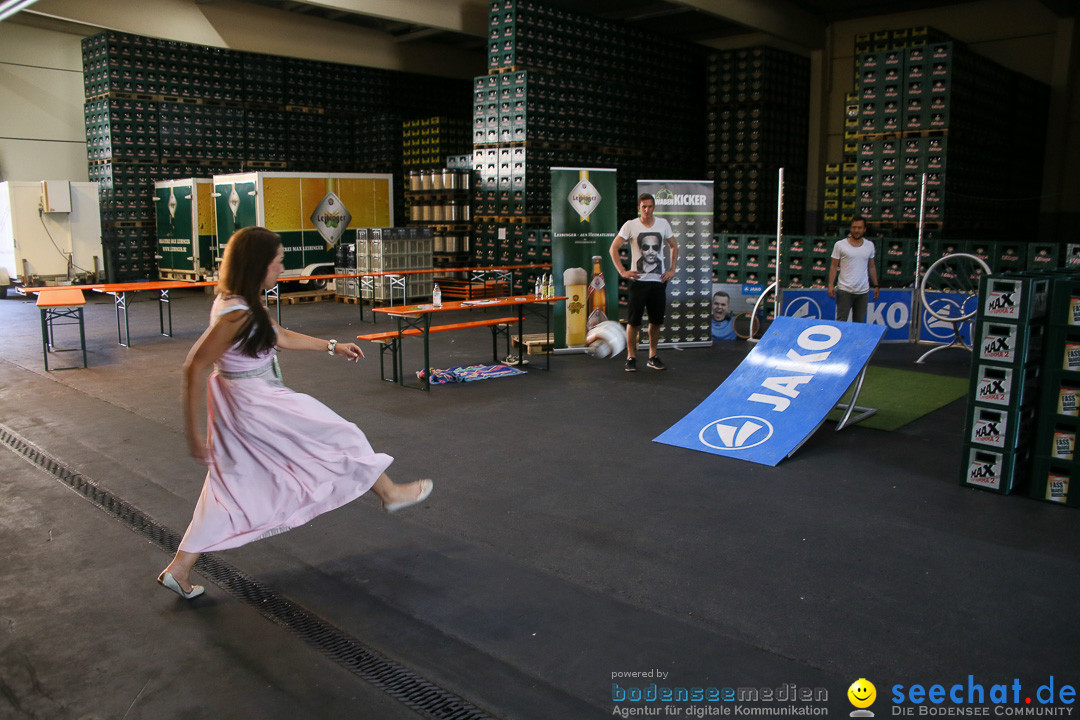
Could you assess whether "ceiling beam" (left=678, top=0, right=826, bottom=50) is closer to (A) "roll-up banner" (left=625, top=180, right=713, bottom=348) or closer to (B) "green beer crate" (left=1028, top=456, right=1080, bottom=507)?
(A) "roll-up banner" (left=625, top=180, right=713, bottom=348)

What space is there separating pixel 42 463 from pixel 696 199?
8255 mm

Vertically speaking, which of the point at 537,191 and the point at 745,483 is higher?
the point at 537,191

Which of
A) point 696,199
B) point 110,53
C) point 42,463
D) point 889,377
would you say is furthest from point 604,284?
point 110,53

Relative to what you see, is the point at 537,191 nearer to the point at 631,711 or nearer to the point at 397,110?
the point at 397,110

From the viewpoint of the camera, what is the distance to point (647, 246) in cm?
951

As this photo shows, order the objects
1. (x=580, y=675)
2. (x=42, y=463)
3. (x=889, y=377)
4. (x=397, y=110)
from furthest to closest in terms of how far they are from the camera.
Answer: (x=397, y=110) < (x=889, y=377) < (x=42, y=463) < (x=580, y=675)

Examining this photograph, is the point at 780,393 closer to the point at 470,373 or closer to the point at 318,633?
the point at 470,373

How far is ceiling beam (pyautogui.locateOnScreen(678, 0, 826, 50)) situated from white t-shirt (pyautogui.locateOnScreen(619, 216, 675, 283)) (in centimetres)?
1066

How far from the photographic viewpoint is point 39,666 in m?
3.41

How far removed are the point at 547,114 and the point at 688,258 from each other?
6.92 meters

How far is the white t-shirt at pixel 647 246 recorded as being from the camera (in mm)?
9492

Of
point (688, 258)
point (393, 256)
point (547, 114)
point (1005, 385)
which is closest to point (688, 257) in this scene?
point (688, 258)

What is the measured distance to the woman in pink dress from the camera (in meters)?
3.51

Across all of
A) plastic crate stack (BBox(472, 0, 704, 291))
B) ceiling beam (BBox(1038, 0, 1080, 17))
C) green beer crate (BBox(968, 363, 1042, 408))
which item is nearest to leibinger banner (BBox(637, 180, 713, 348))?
plastic crate stack (BBox(472, 0, 704, 291))
